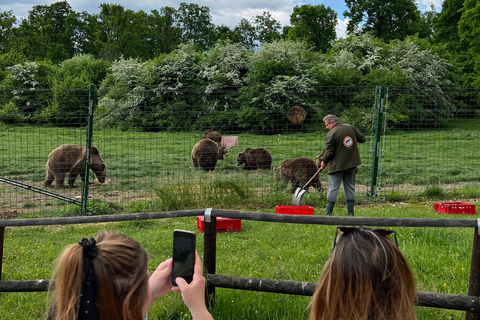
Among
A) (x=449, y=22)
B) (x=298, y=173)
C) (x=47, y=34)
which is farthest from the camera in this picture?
(x=47, y=34)

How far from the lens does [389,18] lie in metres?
56.8

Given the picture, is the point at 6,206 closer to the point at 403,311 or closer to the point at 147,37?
the point at 403,311

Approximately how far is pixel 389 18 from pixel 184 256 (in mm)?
60681

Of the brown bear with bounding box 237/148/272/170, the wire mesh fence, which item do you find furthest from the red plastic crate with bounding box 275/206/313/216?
the brown bear with bounding box 237/148/272/170

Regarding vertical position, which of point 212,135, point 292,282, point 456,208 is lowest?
point 456,208

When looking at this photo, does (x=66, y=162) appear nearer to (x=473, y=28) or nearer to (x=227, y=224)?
(x=227, y=224)

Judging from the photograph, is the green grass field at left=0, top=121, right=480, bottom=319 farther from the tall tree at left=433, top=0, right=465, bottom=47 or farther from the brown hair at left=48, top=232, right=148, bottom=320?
the tall tree at left=433, top=0, right=465, bottom=47

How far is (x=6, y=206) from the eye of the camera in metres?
10.7

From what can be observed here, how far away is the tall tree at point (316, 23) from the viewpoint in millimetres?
60344

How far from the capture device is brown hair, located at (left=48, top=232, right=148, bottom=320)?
179 centimetres

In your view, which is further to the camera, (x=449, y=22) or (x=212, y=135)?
(x=449, y=22)

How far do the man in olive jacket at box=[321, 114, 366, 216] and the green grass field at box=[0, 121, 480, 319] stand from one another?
46 centimetres

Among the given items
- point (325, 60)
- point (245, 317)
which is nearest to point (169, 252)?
point (245, 317)

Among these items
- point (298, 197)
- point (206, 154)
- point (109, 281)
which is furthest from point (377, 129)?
point (109, 281)
